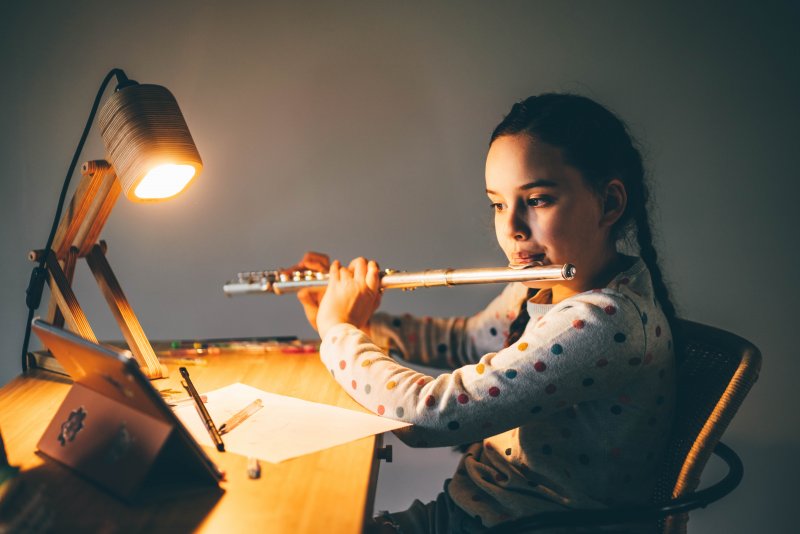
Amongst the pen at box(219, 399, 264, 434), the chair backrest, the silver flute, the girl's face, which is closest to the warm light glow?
the silver flute

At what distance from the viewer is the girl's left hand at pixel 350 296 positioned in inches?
46.6

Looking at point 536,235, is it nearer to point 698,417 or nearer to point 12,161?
point 698,417

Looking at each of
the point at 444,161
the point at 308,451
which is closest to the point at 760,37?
the point at 444,161

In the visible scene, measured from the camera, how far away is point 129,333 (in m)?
1.20

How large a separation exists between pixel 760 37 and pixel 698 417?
1.04 metres

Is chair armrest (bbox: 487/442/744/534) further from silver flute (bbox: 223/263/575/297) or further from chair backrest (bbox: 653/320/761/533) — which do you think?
silver flute (bbox: 223/263/575/297)

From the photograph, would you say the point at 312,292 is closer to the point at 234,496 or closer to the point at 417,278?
the point at 417,278

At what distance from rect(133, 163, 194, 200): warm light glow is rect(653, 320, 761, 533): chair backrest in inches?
32.5

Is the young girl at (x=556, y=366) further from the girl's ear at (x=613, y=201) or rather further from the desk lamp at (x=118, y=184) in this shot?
the desk lamp at (x=118, y=184)

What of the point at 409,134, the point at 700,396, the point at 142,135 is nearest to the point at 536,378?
the point at 700,396

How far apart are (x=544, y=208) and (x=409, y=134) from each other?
0.77 meters

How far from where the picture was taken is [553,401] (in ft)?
3.10

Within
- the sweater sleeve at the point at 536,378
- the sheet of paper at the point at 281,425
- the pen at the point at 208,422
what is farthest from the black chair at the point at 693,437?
the pen at the point at 208,422

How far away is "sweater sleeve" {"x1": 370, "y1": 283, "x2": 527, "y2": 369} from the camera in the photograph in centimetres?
145
